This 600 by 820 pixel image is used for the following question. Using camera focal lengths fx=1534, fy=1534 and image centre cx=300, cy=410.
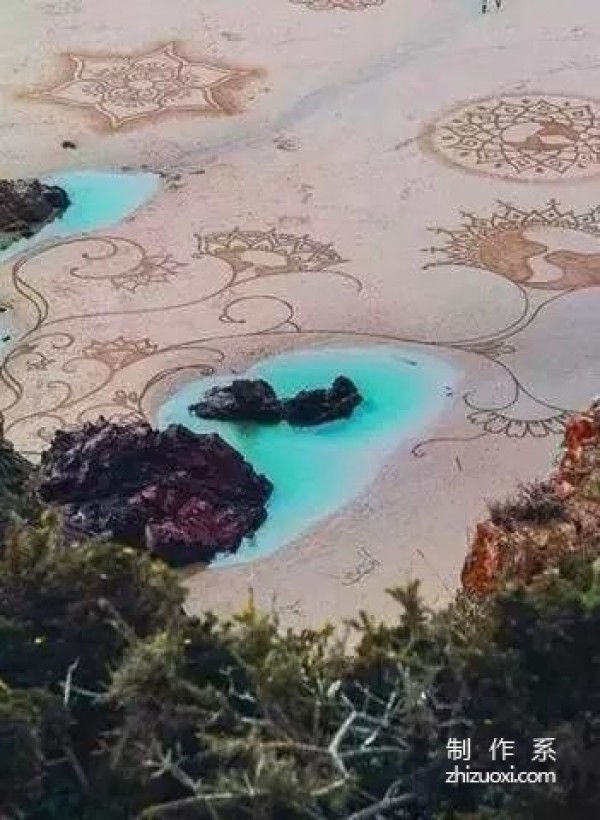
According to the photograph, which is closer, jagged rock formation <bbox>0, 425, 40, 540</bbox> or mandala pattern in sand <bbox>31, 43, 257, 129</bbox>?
jagged rock formation <bbox>0, 425, 40, 540</bbox>

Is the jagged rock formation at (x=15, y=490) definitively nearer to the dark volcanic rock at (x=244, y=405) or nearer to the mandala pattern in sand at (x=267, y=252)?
the dark volcanic rock at (x=244, y=405)

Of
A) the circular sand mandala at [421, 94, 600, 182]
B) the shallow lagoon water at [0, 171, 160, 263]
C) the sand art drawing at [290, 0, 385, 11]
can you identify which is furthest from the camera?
the sand art drawing at [290, 0, 385, 11]

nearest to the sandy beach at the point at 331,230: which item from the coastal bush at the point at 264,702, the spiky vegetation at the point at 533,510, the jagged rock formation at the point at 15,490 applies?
the spiky vegetation at the point at 533,510

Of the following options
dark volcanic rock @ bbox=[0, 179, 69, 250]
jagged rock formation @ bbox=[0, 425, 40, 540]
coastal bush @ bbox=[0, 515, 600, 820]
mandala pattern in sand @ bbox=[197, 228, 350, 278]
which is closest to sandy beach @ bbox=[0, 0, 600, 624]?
mandala pattern in sand @ bbox=[197, 228, 350, 278]

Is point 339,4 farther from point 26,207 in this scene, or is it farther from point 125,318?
point 125,318

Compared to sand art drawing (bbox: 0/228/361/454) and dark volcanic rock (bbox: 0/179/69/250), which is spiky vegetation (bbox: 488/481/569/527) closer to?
sand art drawing (bbox: 0/228/361/454)

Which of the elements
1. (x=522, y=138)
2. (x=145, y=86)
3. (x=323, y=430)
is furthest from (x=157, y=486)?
(x=145, y=86)

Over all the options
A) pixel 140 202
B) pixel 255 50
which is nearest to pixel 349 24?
pixel 255 50
